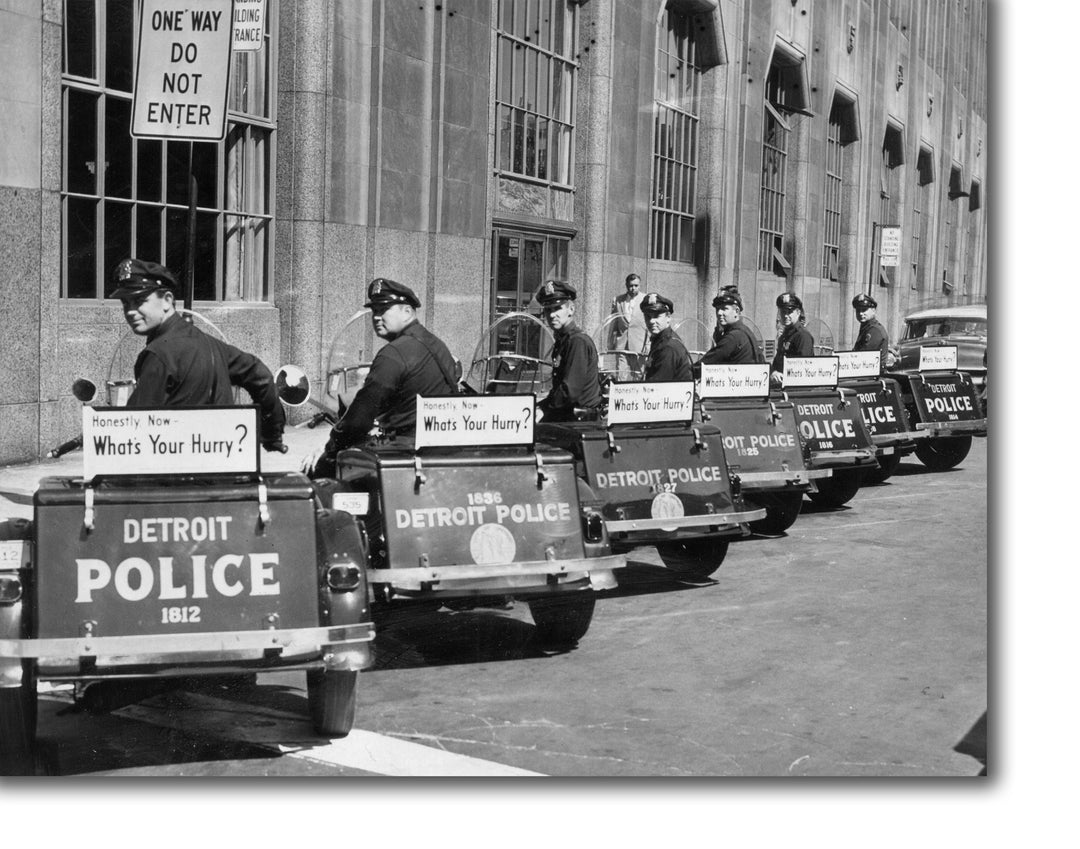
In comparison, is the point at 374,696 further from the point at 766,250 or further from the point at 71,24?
the point at 766,250

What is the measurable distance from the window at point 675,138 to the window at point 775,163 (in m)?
1.20

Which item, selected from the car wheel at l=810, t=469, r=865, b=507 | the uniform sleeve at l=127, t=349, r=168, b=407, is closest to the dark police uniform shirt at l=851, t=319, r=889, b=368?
the car wheel at l=810, t=469, r=865, b=507

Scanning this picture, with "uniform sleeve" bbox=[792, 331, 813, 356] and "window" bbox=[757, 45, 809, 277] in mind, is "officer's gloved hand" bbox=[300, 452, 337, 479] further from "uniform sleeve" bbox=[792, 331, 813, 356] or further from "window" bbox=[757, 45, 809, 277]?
"window" bbox=[757, 45, 809, 277]

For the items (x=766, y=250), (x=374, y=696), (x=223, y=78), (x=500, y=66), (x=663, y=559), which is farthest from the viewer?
(x=766, y=250)

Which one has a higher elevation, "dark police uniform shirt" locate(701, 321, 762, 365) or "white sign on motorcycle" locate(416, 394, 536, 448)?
"dark police uniform shirt" locate(701, 321, 762, 365)

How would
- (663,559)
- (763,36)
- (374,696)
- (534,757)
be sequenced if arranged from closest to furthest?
(534,757)
(374,696)
(663,559)
(763,36)

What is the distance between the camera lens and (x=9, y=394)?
10805mm

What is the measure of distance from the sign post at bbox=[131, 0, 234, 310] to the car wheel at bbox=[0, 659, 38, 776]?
3195 mm

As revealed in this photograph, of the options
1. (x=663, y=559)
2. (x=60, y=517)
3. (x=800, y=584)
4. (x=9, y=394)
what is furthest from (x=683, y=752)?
(x=9, y=394)

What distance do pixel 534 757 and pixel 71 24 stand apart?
27.9ft

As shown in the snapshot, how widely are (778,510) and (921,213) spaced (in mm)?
2316

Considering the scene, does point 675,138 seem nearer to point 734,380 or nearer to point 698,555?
point 734,380

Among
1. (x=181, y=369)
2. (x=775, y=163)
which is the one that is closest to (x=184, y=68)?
(x=181, y=369)

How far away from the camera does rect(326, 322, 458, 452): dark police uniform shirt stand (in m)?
6.98
